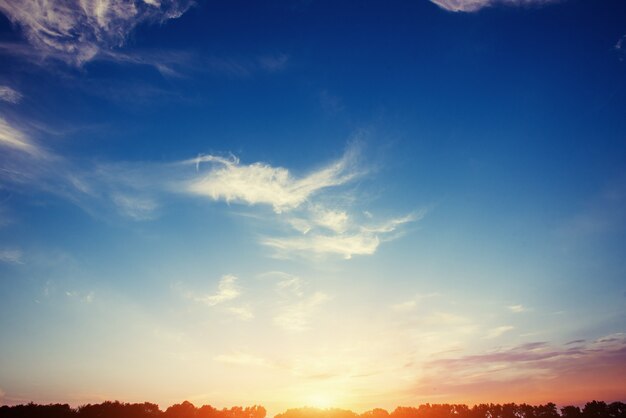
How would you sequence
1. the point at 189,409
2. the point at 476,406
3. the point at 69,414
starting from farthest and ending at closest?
the point at 476,406 < the point at 189,409 < the point at 69,414

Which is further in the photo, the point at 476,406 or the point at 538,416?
the point at 476,406

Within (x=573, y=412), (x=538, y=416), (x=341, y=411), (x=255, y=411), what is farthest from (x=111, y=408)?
(x=573, y=412)

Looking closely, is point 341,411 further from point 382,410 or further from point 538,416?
point 538,416

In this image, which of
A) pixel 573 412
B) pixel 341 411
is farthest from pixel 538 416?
pixel 341 411

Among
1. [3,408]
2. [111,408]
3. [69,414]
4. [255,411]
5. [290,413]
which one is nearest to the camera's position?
[3,408]

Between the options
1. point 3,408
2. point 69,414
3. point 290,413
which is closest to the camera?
point 3,408

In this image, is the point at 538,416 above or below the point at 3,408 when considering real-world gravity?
below

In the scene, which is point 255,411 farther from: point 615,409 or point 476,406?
point 615,409

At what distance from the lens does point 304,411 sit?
119 metres

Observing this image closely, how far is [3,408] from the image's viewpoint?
71.3 metres

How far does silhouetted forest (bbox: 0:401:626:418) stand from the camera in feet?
250

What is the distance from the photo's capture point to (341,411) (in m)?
122

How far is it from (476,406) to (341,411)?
4507 cm

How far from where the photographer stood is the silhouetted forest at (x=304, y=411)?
250ft
